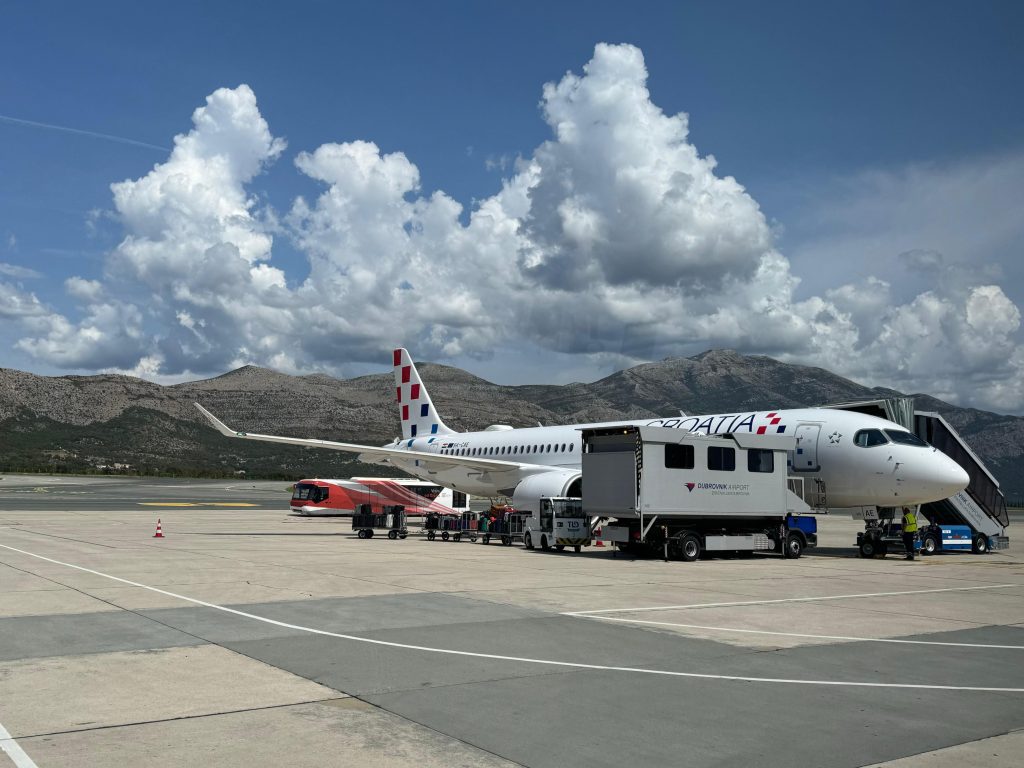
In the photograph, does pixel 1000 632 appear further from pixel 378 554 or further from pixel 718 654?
pixel 378 554

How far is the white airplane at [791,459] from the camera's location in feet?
84.4

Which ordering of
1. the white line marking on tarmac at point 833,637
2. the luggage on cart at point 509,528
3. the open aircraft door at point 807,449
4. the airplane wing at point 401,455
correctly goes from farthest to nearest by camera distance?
the airplane wing at point 401,455, the luggage on cart at point 509,528, the open aircraft door at point 807,449, the white line marking on tarmac at point 833,637

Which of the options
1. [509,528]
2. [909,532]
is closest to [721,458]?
[909,532]

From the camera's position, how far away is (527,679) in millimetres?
9078

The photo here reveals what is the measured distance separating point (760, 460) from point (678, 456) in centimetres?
306

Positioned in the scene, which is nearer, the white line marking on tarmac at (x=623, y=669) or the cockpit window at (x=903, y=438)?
the white line marking on tarmac at (x=623, y=669)

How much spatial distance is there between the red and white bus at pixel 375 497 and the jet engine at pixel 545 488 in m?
15.3

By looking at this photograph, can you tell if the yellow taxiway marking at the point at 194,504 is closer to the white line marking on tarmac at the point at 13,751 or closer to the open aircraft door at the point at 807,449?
the open aircraft door at the point at 807,449

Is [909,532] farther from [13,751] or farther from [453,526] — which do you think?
[13,751]

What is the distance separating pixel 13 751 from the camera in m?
6.44

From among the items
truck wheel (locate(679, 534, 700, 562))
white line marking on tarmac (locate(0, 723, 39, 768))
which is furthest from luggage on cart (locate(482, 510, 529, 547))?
white line marking on tarmac (locate(0, 723, 39, 768))

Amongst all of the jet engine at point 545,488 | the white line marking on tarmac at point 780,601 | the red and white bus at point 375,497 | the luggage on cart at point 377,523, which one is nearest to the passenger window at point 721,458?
the jet engine at point 545,488

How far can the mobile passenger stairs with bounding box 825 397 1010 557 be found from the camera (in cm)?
2942

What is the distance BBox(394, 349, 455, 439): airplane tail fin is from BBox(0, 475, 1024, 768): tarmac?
27091mm
